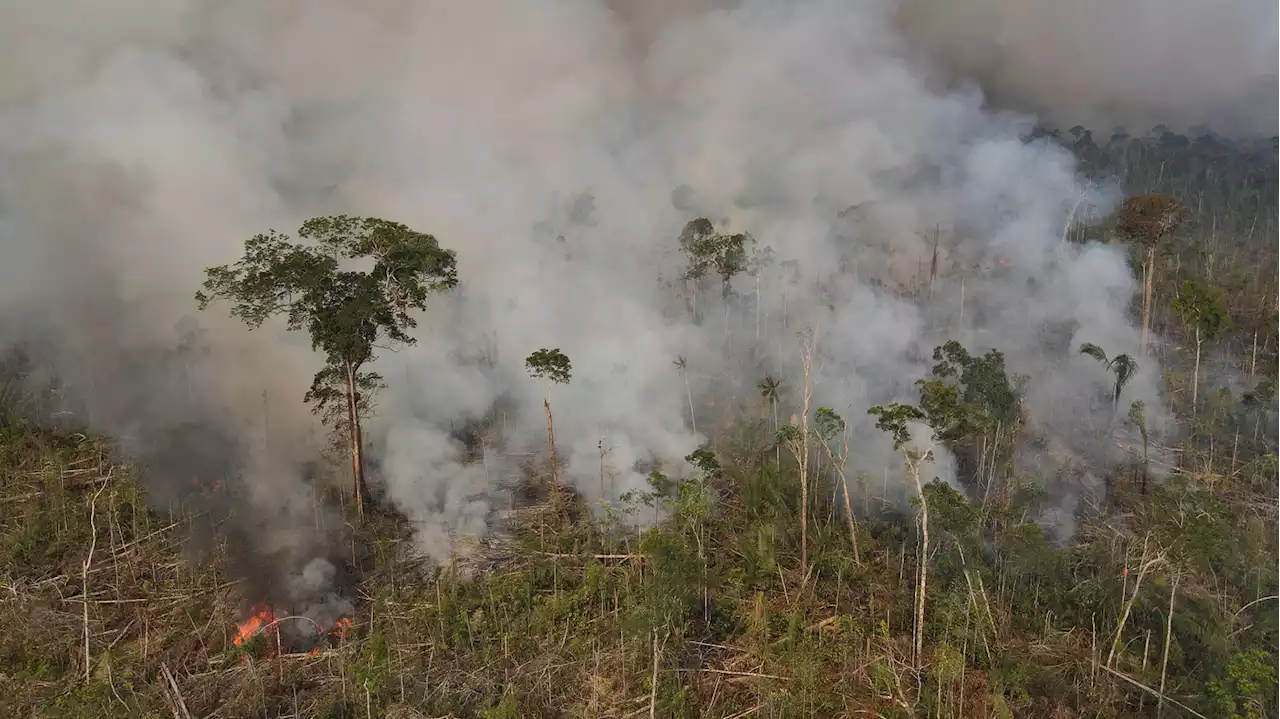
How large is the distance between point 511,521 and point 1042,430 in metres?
24.3

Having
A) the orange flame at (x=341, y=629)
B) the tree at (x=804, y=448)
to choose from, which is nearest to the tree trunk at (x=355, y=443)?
the orange flame at (x=341, y=629)

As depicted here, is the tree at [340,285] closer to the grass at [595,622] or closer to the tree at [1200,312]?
the grass at [595,622]

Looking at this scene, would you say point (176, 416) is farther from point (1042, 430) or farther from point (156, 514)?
point (1042, 430)

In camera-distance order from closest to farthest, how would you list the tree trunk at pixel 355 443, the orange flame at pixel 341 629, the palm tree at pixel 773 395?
1. the orange flame at pixel 341 629
2. the tree trunk at pixel 355 443
3. the palm tree at pixel 773 395

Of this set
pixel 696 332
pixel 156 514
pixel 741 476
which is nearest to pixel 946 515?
pixel 741 476

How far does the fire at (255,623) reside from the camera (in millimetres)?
14984

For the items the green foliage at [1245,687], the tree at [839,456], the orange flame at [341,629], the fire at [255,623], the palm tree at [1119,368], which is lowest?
the green foliage at [1245,687]

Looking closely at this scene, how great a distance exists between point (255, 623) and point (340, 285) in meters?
10.2

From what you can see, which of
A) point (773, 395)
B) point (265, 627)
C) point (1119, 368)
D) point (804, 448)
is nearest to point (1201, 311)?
point (1119, 368)

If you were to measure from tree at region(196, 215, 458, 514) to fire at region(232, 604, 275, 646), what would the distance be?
532cm

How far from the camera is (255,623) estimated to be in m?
15.5

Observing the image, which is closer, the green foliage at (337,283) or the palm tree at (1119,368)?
the green foliage at (337,283)

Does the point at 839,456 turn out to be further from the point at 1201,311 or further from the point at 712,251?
the point at 712,251

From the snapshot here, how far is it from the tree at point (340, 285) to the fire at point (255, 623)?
17.4 feet
